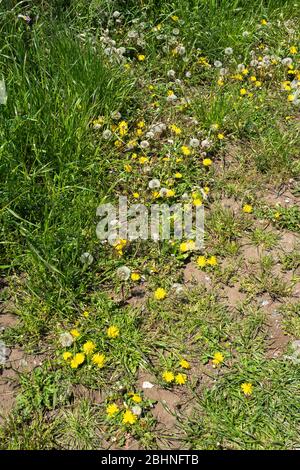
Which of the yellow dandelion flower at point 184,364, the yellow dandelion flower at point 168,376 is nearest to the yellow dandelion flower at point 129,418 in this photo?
the yellow dandelion flower at point 168,376

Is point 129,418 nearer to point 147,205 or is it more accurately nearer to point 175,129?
point 147,205

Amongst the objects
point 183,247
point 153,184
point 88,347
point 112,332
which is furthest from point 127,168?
point 88,347

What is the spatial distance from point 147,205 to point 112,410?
1.36 meters

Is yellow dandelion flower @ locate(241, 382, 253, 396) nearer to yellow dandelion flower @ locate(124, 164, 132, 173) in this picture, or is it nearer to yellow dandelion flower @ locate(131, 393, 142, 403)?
yellow dandelion flower @ locate(131, 393, 142, 403)

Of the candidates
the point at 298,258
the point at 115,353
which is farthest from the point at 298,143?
the point at 115,353

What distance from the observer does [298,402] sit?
267 cm

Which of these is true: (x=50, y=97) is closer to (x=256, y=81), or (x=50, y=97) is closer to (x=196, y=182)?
(x=196, y=182)

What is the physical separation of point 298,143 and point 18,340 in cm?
243

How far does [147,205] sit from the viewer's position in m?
3.46

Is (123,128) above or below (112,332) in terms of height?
above

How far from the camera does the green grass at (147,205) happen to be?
263 cm

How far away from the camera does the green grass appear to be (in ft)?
8.64

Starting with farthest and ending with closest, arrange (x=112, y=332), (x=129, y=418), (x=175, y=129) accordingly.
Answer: (x=175, y=129), (x=112, y=332), (x=129, y=418)

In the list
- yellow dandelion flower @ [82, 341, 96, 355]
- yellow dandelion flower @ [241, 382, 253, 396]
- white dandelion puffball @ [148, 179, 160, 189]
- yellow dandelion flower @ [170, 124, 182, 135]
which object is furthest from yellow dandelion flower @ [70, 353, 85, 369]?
yellow dandelion flower @ [170, 124, 182, 135]
